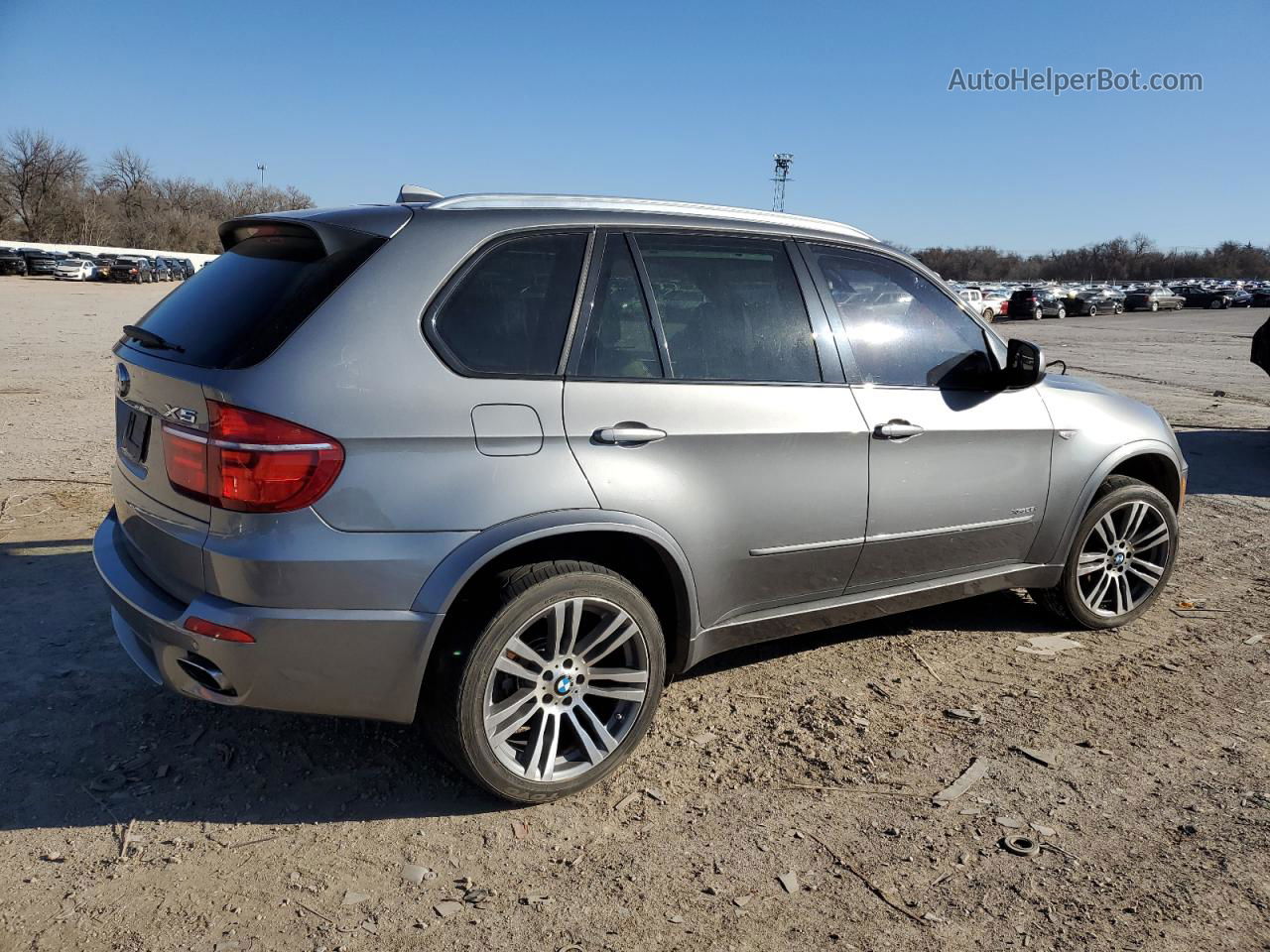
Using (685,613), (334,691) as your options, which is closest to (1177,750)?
(685,613)

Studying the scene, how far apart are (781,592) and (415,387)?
1.59 m

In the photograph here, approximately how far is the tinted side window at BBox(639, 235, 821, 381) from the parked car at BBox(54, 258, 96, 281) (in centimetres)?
6655

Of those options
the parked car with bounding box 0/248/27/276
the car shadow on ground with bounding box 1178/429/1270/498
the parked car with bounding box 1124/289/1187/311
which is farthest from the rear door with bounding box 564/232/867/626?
the parked car with bounding box 0/248/27/276

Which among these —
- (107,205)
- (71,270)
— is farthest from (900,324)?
(107,205)

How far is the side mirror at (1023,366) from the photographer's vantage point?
409cm

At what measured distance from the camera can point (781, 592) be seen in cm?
361

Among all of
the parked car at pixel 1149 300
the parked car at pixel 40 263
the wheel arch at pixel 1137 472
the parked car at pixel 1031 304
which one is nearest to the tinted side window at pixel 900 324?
the wheel arch at pixel 1137 472

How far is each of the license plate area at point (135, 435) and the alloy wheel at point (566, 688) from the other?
1327mm

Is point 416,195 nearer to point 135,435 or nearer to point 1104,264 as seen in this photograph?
point 135,435

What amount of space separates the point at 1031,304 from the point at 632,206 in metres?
47.8

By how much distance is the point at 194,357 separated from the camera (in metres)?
2.87

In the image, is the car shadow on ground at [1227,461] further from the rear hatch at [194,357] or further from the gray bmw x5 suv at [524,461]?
the rear hatch at [194,357]

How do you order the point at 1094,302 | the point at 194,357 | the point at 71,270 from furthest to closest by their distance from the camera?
the point at 71,270, the point at 1094,302, the point at 194,357

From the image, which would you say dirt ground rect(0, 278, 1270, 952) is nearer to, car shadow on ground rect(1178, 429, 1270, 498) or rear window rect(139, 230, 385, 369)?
rear window rect(139, 230, 385, 369)
